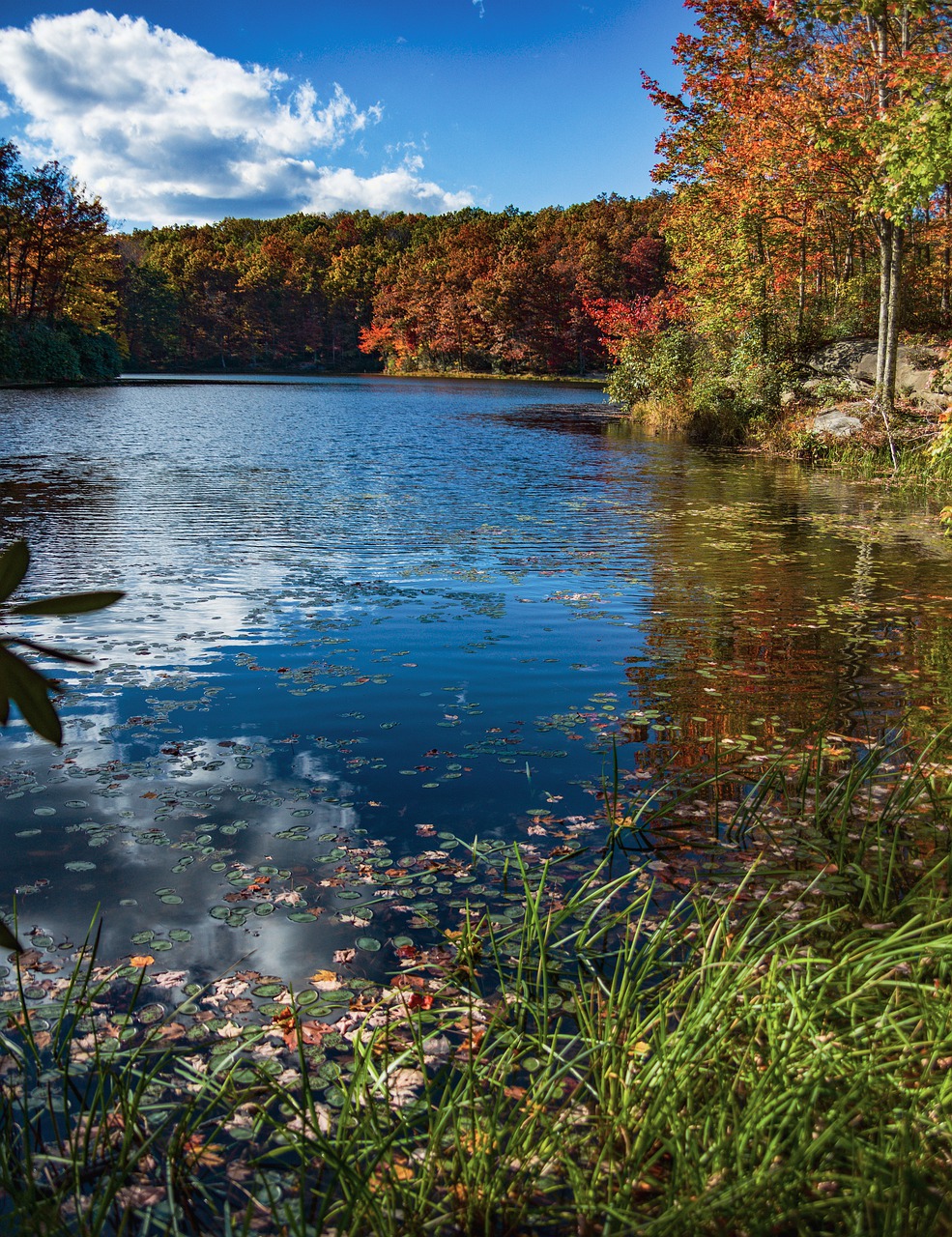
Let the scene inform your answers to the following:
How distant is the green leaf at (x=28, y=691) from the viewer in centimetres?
119

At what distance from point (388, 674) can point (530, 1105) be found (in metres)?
5.03

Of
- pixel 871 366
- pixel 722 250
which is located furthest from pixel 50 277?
pixel 871 366

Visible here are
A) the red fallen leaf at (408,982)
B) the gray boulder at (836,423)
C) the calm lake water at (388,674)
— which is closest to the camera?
the red fallen leaf at (408,982)

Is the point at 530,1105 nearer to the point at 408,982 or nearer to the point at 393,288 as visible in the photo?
the point at 408,982

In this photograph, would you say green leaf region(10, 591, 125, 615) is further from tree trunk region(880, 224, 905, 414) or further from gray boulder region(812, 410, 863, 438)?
gray boulder region(812, 410, 863, 438)

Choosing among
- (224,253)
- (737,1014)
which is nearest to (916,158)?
(737,1014)

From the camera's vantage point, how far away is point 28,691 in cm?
120

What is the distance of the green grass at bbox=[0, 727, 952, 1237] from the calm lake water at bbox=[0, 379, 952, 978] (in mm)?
620

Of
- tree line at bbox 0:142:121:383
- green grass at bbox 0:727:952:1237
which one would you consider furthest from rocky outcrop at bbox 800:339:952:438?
tree line at bbox 0:142:121:383

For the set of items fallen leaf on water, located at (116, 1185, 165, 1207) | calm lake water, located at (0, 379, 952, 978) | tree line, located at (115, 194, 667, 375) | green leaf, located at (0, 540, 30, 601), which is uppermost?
tree line, located at (115, 194, 667, 375)

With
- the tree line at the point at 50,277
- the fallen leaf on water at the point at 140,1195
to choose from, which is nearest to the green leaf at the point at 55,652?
the fallen leaf on water at the point at 140,1195

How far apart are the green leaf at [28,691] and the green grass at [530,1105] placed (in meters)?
1.59

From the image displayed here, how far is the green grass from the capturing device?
7.88 ft

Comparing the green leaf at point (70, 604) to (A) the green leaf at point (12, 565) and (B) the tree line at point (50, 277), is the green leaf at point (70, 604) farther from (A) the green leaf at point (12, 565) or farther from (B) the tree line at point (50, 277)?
(B) the tree line at point (50, 277)
